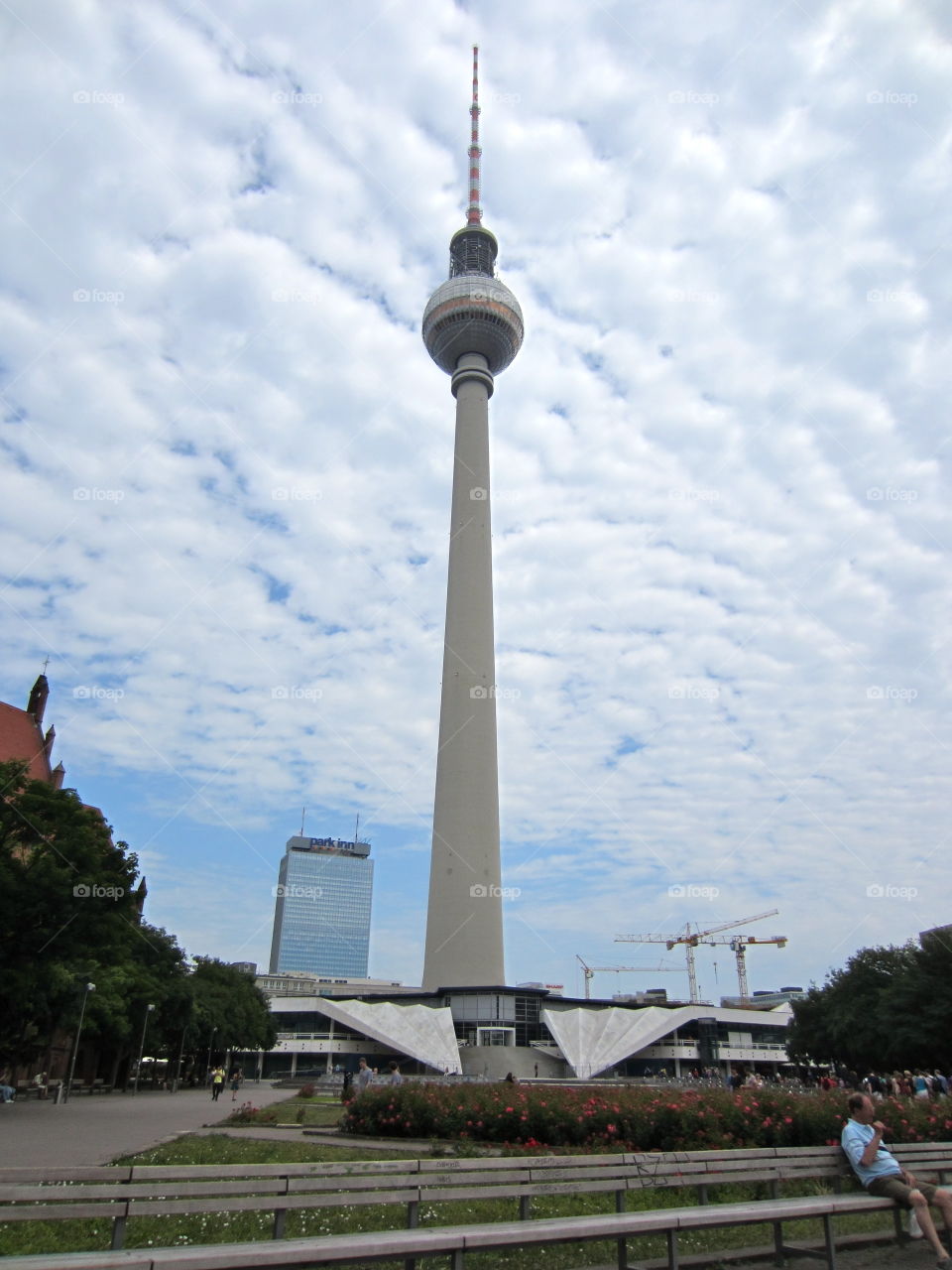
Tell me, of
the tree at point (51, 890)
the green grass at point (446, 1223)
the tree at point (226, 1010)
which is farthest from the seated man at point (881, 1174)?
the tree at point (226, 1010)

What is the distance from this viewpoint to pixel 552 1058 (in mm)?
57188

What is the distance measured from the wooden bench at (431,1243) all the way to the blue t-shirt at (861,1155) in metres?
0.25

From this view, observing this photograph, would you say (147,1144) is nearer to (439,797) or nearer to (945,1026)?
(945,1026)

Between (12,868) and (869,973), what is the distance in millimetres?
49191

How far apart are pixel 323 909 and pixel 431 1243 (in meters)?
185

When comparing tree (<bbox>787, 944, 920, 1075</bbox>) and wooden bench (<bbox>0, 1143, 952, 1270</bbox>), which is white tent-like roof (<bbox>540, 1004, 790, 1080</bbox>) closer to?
tree (<bbox>787, 944, 920, 1075</bbox>)

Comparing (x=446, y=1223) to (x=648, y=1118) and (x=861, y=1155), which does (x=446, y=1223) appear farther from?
(x=648, y=1118)

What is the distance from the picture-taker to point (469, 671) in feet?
214

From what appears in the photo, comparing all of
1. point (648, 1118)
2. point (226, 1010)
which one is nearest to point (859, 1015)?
point (226, 1010)

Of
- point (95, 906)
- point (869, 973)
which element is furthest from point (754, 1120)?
point (869, 973)

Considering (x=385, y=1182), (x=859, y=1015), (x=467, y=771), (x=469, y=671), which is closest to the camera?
(x=385, y=1182)

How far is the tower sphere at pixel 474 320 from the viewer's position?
77875 millimetres

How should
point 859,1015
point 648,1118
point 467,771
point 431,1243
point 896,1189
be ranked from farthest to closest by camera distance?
1. point 467,771
2. point 859,1015
3. point 648,1118
4. point 896,1189
5. point 431,1243

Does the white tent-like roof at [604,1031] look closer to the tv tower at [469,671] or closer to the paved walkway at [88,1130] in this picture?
the tv tower at [469,671]
